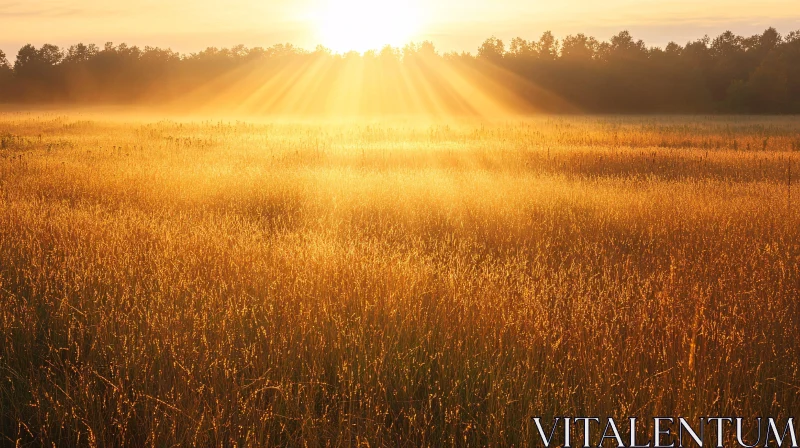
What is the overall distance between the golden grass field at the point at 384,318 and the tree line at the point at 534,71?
5440 centimetres

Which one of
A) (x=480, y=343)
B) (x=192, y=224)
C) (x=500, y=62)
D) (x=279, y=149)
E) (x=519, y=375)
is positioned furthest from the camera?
(x=500, y=62)

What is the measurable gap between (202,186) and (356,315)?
20.5 ft

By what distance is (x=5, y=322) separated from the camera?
3561 millimetres

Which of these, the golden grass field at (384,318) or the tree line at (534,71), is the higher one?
the tree line at (534,71)

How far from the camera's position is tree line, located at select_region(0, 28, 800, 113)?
56.5m

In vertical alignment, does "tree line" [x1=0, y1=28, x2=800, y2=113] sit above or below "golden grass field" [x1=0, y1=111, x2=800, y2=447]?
above

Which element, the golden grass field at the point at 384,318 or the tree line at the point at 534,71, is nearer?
the golden grass field at the point at 384,318

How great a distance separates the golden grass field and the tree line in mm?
54395

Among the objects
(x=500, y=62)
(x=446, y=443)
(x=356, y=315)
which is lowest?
(x=446, y=443)

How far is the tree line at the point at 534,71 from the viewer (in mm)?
56500

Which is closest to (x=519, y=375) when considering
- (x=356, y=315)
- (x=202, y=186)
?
(x=356, y=315)

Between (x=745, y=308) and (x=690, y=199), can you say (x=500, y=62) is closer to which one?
(x=690, y=199)

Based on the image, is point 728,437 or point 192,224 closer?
point 728,437

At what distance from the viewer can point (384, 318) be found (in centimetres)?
371
